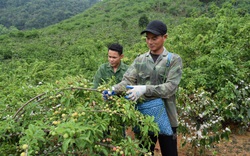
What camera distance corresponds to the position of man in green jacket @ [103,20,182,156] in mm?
1854

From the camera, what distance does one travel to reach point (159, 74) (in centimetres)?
199

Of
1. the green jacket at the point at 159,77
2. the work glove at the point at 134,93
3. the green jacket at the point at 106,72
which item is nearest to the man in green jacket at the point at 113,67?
the green jacket at the point at 106,72

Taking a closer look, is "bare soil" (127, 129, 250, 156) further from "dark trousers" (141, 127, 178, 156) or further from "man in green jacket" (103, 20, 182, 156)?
"man in green jacket" (103, 20, 182, 156)

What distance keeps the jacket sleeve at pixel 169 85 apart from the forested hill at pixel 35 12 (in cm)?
4952

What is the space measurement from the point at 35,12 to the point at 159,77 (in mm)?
56860

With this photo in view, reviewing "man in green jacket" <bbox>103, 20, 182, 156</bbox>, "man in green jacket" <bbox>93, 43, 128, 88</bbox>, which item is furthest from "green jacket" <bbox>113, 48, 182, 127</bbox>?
"man in green jacket" <bbox>93, 43, 128, 88</bbox>

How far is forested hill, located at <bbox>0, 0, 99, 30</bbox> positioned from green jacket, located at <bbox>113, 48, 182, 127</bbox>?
49.3 meters

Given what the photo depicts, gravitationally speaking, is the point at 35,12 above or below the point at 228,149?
above

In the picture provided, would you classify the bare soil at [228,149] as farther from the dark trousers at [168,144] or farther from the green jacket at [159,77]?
the green jacket at [159,77]

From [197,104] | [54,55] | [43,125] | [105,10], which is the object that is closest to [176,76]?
[43,125]

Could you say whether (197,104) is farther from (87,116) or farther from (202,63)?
(87,116)

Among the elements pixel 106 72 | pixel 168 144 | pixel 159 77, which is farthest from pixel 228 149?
pixel 159 77

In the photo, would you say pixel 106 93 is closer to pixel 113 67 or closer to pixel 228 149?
pixel 113 67

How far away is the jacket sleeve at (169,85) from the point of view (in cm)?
181
